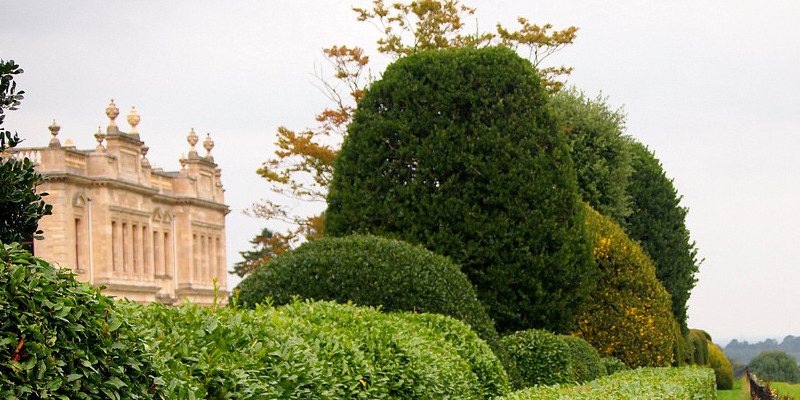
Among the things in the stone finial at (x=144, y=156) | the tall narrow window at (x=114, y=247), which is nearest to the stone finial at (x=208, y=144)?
the stone finial at (x=144, y=156)

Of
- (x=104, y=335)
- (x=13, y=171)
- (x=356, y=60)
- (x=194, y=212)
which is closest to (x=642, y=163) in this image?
(x=356, y=60)

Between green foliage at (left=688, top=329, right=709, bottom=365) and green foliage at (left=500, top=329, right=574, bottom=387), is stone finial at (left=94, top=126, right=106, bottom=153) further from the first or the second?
green foliage at (left=500, top=329, right=574, bottom=387)

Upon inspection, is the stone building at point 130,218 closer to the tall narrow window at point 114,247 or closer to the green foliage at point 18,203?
the tall narrow window at point 114,247

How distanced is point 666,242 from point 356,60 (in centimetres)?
1030

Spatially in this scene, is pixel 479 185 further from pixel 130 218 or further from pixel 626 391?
pixel 130 218

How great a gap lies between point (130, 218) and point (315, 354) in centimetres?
5009

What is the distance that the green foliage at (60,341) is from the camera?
3.50m

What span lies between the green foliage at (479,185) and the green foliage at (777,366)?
3914 cm

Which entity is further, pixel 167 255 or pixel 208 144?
pixel 208 144

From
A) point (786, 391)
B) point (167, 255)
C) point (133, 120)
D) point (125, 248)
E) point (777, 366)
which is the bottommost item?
point (786, 391)

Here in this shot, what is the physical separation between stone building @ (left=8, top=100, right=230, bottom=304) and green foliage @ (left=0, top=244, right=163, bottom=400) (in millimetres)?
39460

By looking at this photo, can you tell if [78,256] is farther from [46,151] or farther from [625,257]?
[625,257]

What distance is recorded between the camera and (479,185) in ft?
47.5

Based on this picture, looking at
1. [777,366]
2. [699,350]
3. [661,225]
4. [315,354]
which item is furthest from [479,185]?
[777,366]
